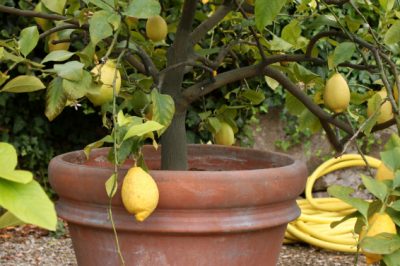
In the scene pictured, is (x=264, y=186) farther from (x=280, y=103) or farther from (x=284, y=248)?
(x=280, y=103)

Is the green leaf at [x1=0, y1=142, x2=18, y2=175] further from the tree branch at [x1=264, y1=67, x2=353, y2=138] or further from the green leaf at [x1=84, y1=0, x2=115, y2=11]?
the tree branch at [x1=264, y1=67, x2=353, y2=138]

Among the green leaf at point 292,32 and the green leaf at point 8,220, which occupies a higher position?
the green leaf at point 292,32

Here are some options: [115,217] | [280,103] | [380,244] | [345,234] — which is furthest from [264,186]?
[280,103]

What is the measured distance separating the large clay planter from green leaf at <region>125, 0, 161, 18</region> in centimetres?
25

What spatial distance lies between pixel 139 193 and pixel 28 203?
14.1 inches

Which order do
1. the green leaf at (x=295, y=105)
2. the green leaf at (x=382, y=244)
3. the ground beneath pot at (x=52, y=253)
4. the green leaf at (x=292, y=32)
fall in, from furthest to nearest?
1. the ground beneath pot at (x=52, y=253)
2. the green leaf at (x=295, y=105)
3. the green leaf at (x=292, y=32)
4. the green leaf at (x=382, y=244)

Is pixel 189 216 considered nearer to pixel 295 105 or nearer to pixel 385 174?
pixel 385 174

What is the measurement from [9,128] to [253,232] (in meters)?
1.92

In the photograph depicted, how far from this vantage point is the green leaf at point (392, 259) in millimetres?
709

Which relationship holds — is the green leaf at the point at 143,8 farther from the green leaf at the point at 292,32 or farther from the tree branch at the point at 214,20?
the green leaf at the point at 292,32

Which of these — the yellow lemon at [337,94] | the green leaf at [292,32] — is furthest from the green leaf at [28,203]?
the green leaf at [292,32]

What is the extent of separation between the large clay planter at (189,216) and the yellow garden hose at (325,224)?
1.28 m

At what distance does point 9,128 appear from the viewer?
2801 millimetres

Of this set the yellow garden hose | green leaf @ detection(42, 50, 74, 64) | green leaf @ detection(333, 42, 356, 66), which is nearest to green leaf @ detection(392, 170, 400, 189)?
green leaf @ detection(333, 42, 356, 66)
